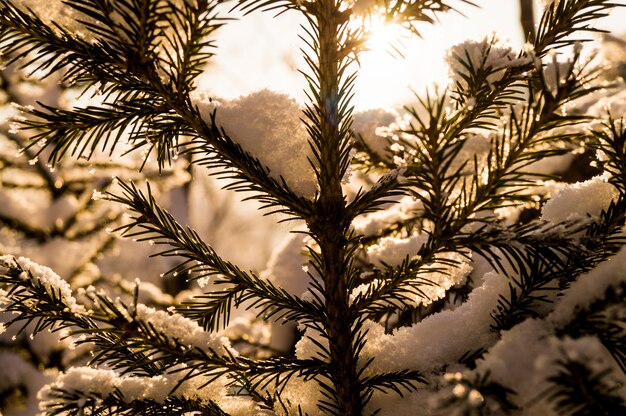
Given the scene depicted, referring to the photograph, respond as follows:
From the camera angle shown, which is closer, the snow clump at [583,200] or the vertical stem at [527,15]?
the snow clump at [583,200]

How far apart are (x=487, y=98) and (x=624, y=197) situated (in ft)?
1.42

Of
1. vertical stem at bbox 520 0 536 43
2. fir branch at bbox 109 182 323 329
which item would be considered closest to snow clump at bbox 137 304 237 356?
fir branch at bbox 109 182 323 329

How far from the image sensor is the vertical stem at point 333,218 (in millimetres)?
1269

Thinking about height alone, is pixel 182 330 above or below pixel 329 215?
below

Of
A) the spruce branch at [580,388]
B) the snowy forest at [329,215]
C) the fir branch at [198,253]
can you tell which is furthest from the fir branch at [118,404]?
the spruce branch at [580,388]

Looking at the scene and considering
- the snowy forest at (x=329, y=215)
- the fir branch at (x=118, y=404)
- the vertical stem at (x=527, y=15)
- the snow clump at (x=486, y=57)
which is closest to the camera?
the snowy forest at (x=329, y=215)

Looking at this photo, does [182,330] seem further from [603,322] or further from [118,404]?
[603,322]

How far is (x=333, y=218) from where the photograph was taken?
1.27 m

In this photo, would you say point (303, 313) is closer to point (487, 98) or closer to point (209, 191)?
point (487, 98)

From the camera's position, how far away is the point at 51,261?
6961 millimetres

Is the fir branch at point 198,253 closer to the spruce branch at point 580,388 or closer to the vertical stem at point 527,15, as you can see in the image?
the spruce branch at point 580,388

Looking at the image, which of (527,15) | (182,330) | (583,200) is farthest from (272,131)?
(527,15)

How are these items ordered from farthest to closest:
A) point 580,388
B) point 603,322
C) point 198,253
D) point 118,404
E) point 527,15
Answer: point 527,15 → point 198,253 → point 118,404 → point 603,322 → point 580,388

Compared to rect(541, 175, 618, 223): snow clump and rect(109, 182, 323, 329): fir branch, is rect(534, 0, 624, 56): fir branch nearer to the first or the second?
rect(541, 175, 618, 223): snow clump
